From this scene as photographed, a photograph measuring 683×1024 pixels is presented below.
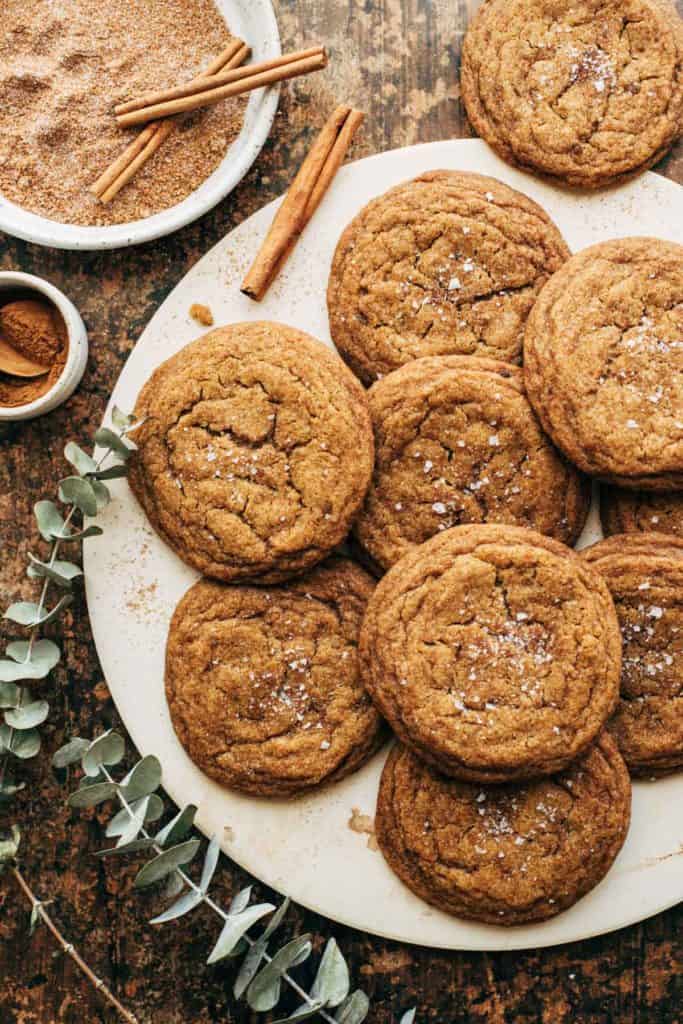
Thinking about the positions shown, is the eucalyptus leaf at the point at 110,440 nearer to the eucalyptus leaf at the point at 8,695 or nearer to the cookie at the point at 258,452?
the cookie at the point at 258,452

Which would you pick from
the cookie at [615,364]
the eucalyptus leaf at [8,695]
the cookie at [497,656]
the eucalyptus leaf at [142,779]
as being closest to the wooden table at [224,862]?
the eucalyptus leaf at [8,695]

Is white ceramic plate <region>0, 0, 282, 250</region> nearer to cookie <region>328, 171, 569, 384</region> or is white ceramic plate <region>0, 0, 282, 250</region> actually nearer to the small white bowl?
the small white bowl

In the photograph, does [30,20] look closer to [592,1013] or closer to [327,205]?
[327,205]

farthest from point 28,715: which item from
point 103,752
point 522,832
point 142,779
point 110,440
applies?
point 522,832

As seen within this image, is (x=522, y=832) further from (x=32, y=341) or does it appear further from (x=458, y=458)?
(x=32, y=341)

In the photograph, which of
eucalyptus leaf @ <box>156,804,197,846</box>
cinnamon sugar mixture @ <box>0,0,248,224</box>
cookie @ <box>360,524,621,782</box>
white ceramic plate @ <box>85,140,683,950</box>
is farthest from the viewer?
cinnamon sugar mixture @ <box>0,0,248,224</box>

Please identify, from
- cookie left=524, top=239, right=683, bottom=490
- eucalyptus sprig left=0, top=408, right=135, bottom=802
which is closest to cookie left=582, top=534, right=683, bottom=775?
cookie left=524, top=239, right=683, bottom=490
